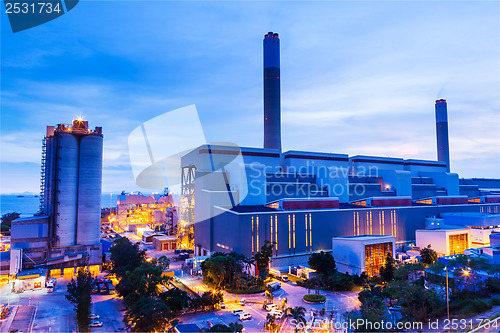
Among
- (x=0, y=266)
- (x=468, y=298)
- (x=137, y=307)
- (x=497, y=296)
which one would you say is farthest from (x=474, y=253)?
(x=0, y=266)

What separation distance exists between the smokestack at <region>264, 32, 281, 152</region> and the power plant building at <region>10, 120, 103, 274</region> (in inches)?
1561

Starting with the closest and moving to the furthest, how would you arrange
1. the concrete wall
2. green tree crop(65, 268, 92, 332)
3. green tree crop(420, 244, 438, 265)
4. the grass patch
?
green tree crop(65, 268, 92, 332), the grass patch, the concrete wall, green tree crop(420, 244, 438, 265)

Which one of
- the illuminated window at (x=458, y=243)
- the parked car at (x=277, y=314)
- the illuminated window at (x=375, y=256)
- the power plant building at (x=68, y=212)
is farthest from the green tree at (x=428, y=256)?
the power plant building at (x=68, y=212)

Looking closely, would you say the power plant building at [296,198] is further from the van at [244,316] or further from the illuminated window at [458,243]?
the van at [244,316]

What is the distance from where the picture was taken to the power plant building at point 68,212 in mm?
52156

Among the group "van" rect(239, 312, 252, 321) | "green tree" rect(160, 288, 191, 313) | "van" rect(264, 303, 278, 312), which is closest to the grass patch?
"van" rect(264, 303, 278, 312)

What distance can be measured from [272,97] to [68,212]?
169 ft

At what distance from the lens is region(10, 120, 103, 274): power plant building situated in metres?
52.2

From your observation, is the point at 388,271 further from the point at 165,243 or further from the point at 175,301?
the point at 165,243

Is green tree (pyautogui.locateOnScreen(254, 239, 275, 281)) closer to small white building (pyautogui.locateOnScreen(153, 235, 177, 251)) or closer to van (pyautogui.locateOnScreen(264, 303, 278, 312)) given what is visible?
van (pyautogui.locateOnScreen(264, 303, 278, 312))

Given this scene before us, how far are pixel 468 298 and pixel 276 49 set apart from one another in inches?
2662

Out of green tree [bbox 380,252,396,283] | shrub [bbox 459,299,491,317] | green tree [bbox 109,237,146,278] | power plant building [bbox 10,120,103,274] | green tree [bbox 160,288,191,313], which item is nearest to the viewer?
shrub [bbox 459,299,491,317]

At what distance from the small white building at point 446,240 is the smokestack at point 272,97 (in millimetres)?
36971

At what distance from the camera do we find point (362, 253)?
163 ft
